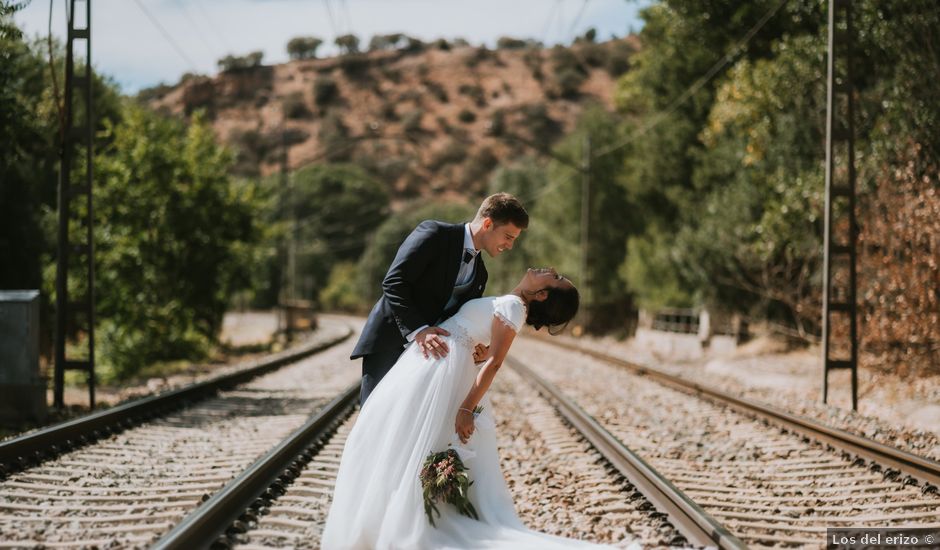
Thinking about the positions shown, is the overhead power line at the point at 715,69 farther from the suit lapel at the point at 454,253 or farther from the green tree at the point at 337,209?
the green tree at the point at 337,209

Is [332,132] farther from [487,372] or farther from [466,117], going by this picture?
[487,372]

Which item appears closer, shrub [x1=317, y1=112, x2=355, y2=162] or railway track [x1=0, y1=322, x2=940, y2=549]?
railway track [x1=0, y1=322, x2=940, y2=549]

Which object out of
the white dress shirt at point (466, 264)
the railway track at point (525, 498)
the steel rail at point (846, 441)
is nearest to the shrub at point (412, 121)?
the steel rail at point (846, 441)

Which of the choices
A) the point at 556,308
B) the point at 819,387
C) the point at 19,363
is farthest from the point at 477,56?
the point at 556,308

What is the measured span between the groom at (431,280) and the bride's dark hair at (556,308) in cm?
33

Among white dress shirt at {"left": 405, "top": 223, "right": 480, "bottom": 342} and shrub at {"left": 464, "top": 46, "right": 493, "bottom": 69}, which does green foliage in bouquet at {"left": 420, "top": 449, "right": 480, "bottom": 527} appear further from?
shrub at {"left": 464, "top": 46, "right": 493, "bottom": 69}

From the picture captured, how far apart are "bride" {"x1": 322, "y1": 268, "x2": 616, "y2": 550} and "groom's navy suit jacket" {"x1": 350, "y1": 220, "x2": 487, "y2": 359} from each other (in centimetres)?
17

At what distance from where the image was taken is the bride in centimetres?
475

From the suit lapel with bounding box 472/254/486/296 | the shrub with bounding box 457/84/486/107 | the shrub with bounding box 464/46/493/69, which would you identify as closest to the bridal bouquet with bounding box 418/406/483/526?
the suit lapel with bounding box 472/254/486/296

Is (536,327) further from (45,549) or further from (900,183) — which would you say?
(900,183)

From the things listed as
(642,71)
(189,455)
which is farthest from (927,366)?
→ (642,71)

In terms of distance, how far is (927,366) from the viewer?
45.8 ft

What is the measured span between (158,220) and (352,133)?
125m

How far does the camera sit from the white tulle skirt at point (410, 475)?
4.74 m
